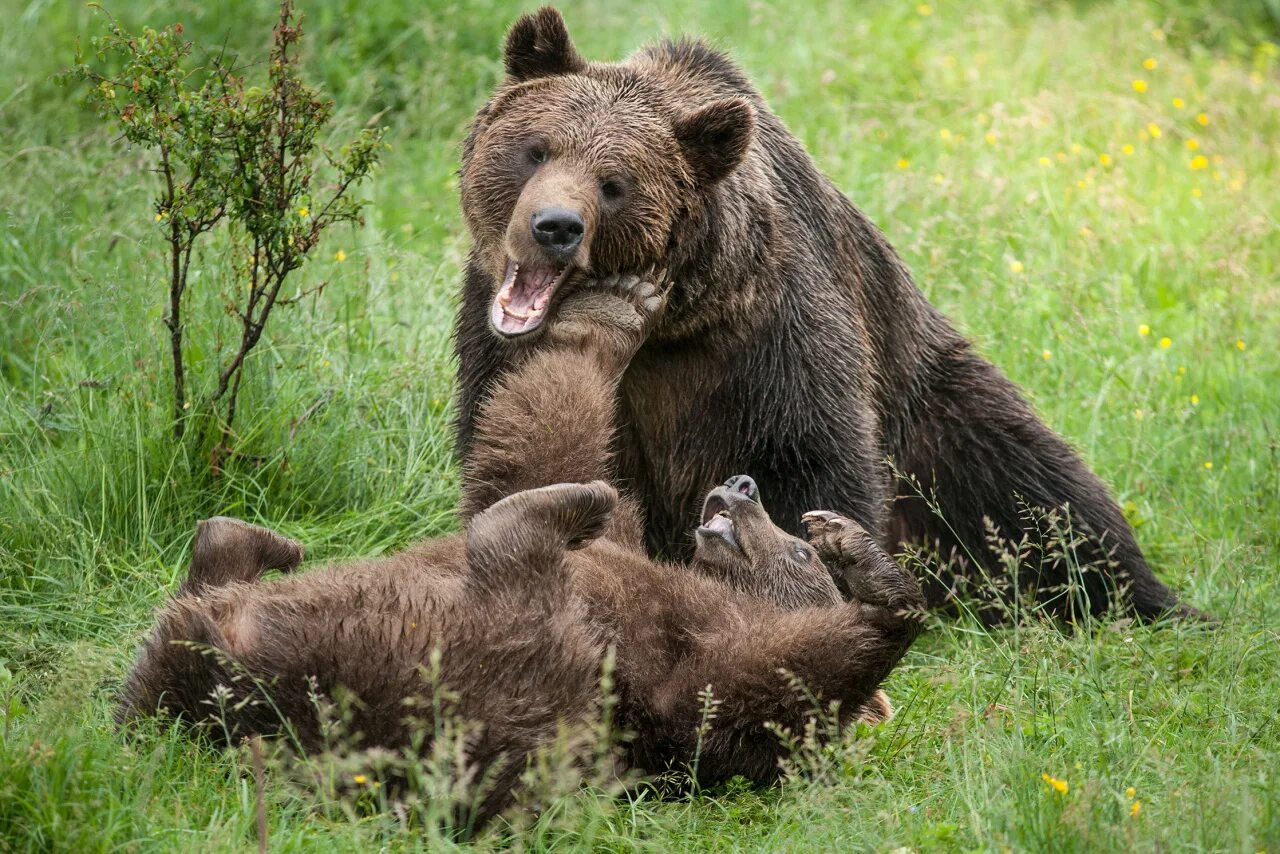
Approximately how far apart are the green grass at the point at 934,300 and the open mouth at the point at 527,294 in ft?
4.34

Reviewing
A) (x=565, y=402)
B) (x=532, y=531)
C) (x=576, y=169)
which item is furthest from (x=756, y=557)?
(x=576, y=169)

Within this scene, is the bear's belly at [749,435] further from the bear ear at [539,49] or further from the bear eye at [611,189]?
the bear ear at [539,49]

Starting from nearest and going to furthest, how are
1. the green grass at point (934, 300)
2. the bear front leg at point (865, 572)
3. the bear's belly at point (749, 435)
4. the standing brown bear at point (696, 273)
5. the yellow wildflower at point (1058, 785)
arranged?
the yellow wildflower at point (1058, 785) → the green grass at point (934, 300) → the bear front leg at point (865, 572) → the standing brown bear at point (696, 273) → the bear's belly at point (749, 435)

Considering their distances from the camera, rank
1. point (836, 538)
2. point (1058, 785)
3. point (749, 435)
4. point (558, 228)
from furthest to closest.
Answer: point (749, 435), point (558, 228), point (836, 538), point (1058, 785)

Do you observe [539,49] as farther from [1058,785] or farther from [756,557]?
[1058,785]

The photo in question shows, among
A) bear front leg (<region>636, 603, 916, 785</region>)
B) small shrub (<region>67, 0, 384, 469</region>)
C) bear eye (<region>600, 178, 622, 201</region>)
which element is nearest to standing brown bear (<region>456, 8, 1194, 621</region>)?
bear eye (<region>600, 178, 622, 201</region>)

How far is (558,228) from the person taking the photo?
4.95 metres

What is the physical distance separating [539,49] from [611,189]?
0.69 m

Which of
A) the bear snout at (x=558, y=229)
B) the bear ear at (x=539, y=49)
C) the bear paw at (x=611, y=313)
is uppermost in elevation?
the bear ear at (x=539, y=49)

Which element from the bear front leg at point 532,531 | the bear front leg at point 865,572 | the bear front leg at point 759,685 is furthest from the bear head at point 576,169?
the bear front leg at point 759,685

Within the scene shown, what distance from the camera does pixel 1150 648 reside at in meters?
5.74

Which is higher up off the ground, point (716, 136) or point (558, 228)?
point (716, 136)

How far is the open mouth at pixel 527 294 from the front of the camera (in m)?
5.14

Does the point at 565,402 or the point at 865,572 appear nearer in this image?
the point at 865,572
